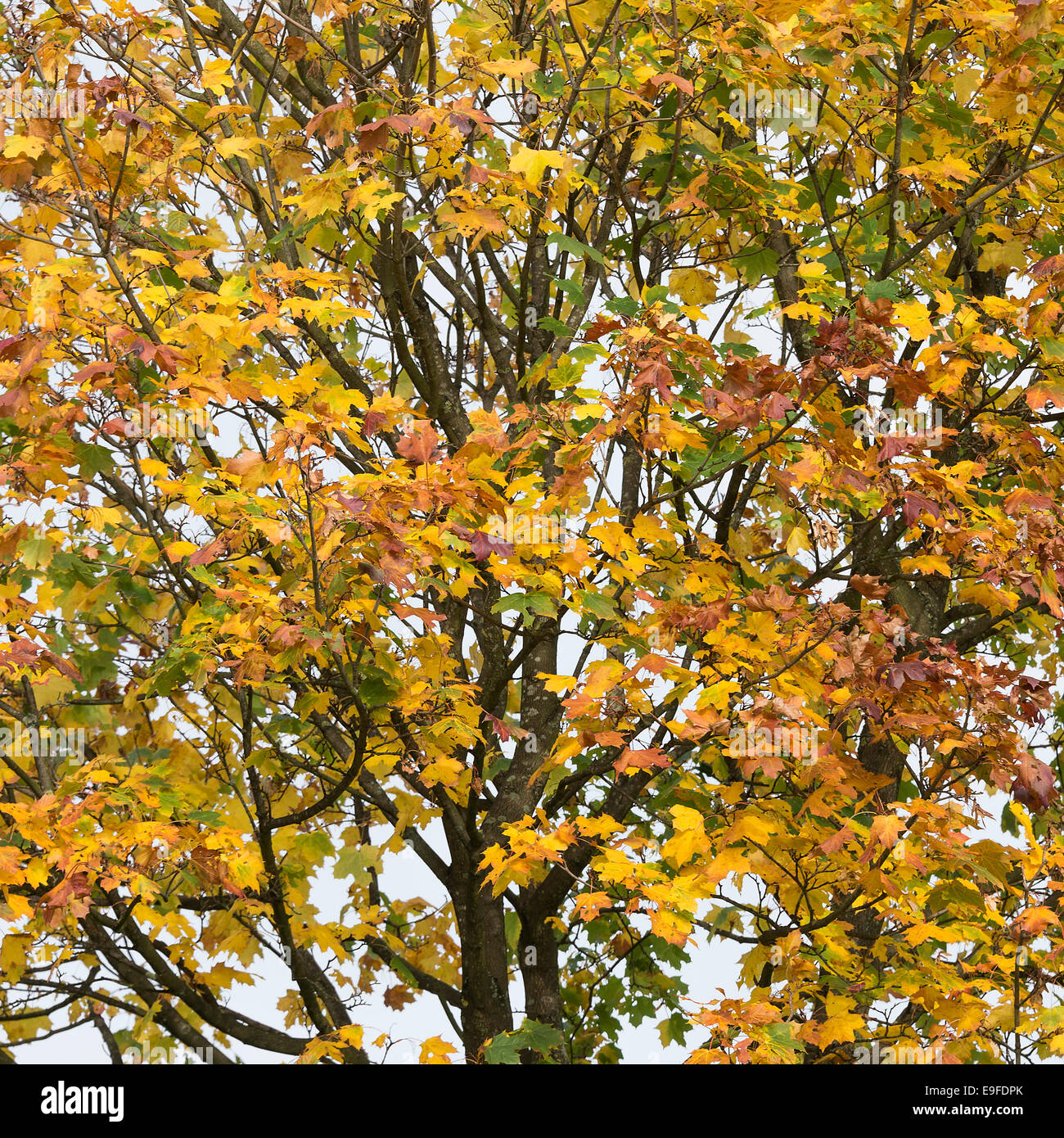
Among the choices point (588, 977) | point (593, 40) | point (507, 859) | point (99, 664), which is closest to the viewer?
point (507, 859)

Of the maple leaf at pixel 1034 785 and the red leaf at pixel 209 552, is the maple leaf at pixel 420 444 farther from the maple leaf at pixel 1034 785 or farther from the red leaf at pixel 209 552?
the maple leaf at pixel 1034 785

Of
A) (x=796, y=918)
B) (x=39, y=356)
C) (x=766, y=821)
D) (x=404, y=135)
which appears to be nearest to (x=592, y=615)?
(x=766, y=821)

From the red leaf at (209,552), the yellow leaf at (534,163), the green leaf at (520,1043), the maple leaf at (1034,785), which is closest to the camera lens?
the red leaf at (209,552)

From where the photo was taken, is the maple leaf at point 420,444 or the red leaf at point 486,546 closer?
the red leaf at point 486,546

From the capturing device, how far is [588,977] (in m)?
8.32

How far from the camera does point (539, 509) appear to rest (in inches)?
209

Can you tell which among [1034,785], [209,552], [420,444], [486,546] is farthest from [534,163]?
[1034,785]

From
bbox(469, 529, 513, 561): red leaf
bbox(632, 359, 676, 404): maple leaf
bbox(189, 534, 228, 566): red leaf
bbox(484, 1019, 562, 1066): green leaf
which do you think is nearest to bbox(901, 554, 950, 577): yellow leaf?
bbox(632, 359, 676, 404): maple leaf

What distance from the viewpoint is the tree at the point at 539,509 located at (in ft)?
16.5

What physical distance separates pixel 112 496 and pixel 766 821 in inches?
149

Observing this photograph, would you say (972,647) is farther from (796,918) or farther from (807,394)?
(807,394)

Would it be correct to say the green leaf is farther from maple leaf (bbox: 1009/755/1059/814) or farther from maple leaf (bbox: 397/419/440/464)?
maple leaf (bbox: 397/419/440/464)

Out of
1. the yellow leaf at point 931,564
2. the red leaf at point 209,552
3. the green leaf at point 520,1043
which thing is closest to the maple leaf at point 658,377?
the yellow leaf at point 931,564

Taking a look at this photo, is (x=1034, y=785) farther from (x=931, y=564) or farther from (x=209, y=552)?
(x=209, y=552)
